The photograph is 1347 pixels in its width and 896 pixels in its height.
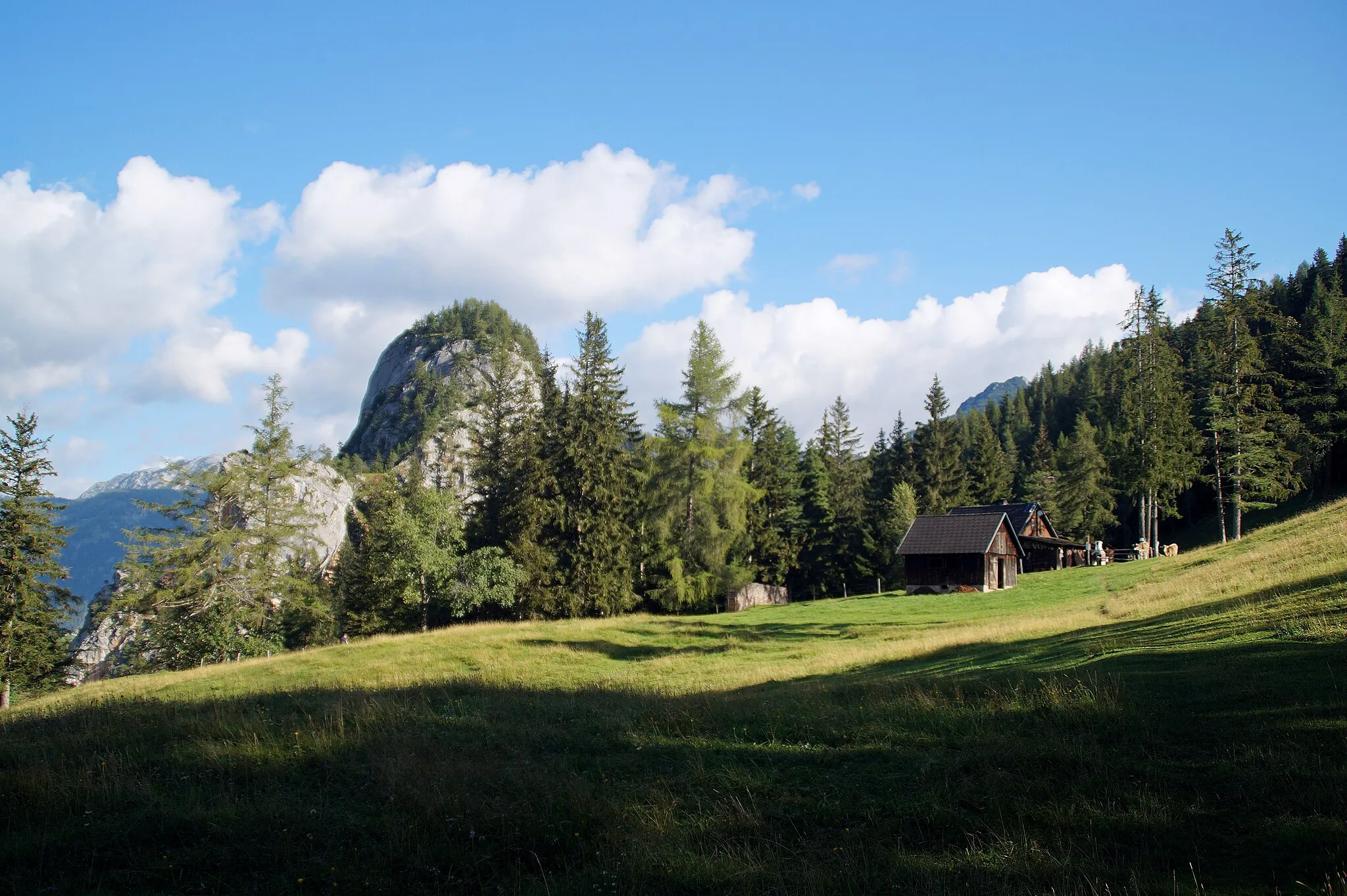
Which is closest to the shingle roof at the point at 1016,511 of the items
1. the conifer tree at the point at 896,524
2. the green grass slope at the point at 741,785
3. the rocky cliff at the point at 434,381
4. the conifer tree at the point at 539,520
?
the conifer tree at the point at 896,524

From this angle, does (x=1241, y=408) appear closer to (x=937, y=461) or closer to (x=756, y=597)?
(x=937, y=461)

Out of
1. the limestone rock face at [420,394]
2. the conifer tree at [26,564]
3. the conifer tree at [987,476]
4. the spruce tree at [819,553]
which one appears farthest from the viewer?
the limestone rock face at [420,394]

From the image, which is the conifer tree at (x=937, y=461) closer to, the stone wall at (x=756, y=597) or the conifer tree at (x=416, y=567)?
the stone wall at (x=756, y=597)

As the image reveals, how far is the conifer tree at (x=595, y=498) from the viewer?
48969 mm

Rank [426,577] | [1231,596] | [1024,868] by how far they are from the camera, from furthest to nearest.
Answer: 1. [426,577]
2. [1231,596]
3. [1024,868]

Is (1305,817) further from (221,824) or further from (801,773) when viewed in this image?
(221,824)

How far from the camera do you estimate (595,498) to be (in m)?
50.3

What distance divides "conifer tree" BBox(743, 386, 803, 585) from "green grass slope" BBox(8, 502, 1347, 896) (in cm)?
4684

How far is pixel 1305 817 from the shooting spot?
6.07 metres

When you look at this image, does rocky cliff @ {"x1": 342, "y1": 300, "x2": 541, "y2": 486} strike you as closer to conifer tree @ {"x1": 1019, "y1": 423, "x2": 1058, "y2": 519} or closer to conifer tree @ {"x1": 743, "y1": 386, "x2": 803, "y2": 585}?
conifer tree @ {"x1": 743, "y1": 386, "x2": 803, "y2": 585}

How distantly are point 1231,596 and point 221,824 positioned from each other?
22.1 metres

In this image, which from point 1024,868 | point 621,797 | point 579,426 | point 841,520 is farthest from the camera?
point 841,520

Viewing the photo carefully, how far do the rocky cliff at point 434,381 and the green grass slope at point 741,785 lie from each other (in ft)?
341

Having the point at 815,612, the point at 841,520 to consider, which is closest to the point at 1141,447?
the point at 841,520
